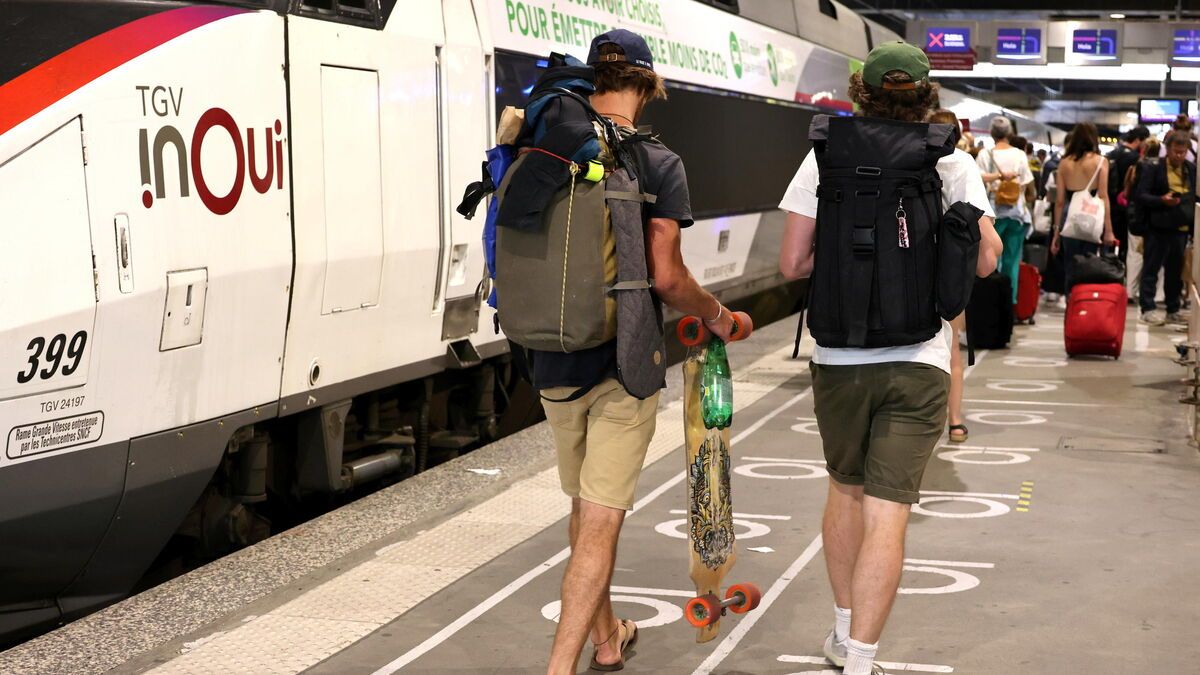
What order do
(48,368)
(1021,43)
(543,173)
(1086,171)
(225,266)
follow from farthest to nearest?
(1021,43) → (1086,171) → (225,266) → (48,368) → (543,173)

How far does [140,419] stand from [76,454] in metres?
0.29

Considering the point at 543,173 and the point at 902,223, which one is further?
the point at 902,223

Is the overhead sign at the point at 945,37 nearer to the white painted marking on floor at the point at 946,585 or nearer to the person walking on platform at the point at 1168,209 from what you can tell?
A: the person walking on platform at the point at 1168,209

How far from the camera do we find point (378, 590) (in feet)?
15.5

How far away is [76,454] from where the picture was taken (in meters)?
4.42

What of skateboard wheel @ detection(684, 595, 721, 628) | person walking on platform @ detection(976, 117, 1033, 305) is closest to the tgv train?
skateboard wheel @ detection(684, 595, 721, 628)

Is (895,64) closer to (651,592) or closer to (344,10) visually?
(651,592)

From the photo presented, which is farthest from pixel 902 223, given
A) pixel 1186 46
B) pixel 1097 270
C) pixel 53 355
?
pixel 1186 46

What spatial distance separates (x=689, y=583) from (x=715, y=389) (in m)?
1.28

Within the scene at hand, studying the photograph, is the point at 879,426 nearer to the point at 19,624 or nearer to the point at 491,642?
the point at 491,642

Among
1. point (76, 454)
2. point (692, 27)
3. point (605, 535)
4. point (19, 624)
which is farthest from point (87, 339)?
point (692, 27)

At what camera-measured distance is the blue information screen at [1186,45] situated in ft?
87.2

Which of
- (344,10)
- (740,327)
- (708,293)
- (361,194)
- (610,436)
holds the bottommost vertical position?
(610,436)

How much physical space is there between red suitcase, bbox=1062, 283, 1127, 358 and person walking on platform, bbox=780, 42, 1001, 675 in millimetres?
6869
